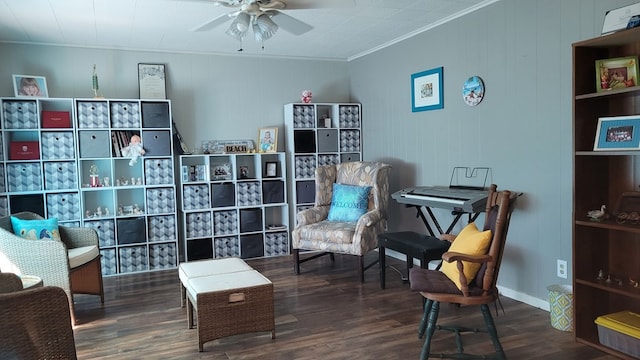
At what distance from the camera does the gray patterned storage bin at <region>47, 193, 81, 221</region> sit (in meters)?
4.79

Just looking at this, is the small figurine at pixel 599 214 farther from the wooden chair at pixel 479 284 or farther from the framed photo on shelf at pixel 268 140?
the framed photo on shelf at pixel 268 140

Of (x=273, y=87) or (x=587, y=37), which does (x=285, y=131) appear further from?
(x=587, y=37)

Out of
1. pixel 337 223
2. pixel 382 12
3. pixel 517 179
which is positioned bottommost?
pixel 337 223

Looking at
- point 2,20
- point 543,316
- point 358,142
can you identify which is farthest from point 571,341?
point 2,20

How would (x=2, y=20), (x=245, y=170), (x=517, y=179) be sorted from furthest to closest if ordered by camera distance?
(x=245, y=170)
(x=2, y=20)
(x=517, y=179)

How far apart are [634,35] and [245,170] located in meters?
4.01

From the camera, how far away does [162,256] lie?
5215 millimetres

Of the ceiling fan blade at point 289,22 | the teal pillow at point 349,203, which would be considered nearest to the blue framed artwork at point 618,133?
the ceiling fan blade at point 289,22

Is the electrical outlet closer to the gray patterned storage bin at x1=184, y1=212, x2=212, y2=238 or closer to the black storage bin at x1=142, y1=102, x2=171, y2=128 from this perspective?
the gray patterned storage bin at x1=184, y1=212, x2=212, y2=238

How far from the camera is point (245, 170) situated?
5684 mm

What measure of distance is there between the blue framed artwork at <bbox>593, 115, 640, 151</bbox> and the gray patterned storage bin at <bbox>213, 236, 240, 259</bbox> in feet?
12.5

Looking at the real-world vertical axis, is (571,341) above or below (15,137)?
below

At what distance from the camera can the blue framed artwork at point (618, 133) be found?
2.69 m

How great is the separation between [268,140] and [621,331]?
4.01 meters
